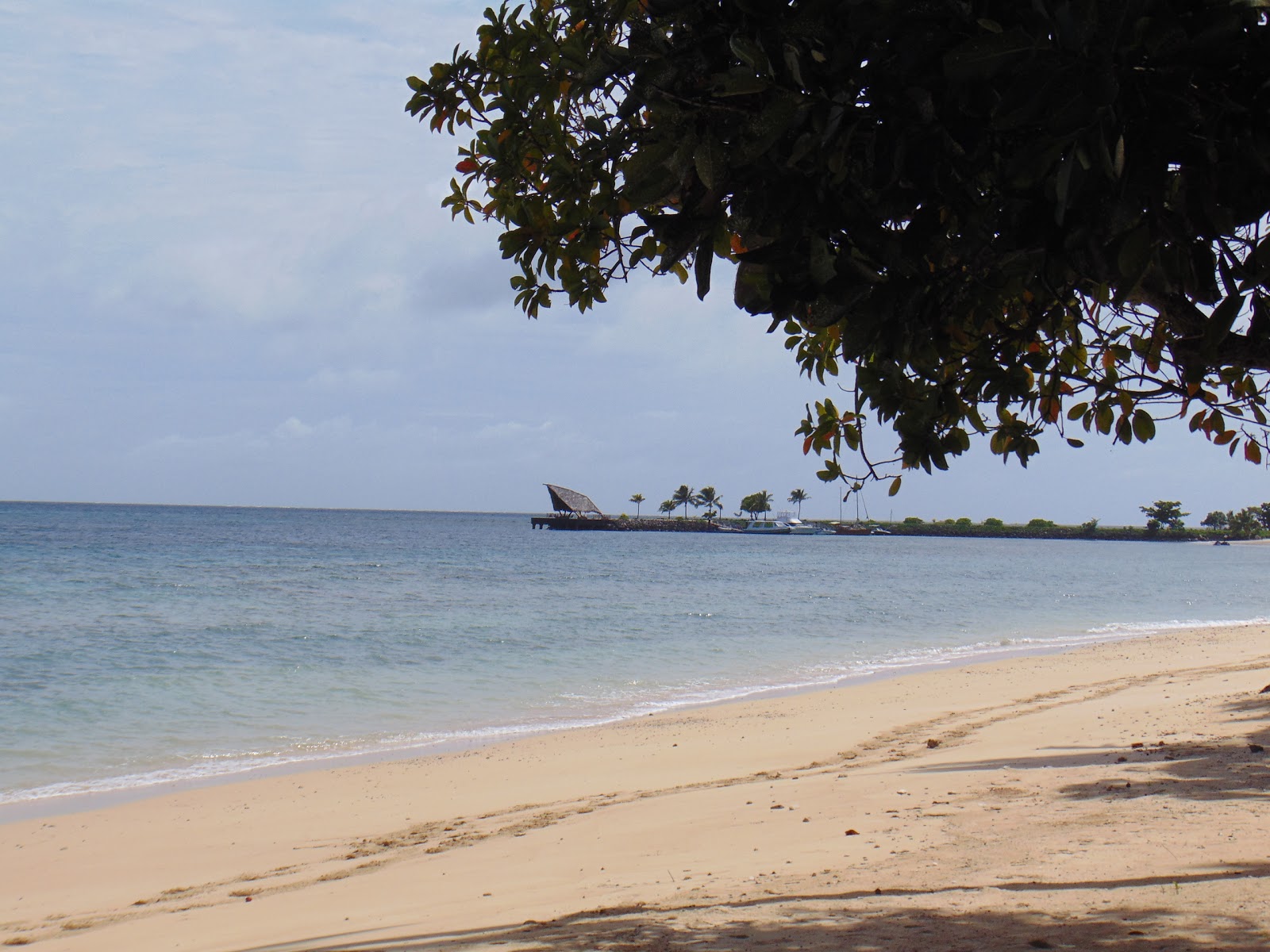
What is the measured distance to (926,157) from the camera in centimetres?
198

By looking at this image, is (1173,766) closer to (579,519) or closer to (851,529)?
(579,519)

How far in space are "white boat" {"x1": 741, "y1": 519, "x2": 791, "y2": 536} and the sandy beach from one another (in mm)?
104021

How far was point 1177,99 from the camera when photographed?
1704mm

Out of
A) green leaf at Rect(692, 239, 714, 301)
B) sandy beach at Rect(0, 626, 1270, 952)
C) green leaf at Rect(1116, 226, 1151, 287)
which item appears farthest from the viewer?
sandy beach at Rect(0, 626, 1270, 952)

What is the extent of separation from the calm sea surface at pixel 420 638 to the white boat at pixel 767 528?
214 ft

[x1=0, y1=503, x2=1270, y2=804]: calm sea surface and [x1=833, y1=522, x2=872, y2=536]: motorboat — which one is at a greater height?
[x1=833, y1=522, x2=872, y2=536]: motorboat

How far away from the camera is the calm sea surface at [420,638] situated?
1098 centimetres

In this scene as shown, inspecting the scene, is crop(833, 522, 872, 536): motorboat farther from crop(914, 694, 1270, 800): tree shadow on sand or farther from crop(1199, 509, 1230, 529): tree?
crop(914, 694, 1270, 800): tree shadow on sand

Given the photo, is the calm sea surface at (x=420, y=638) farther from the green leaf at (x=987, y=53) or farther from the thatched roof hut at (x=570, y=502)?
the thatched roof hut at (x=570, y=502)

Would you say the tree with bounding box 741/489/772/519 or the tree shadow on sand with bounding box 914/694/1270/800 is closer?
the tree shadow on sand with bounding box 914/694/1270/800

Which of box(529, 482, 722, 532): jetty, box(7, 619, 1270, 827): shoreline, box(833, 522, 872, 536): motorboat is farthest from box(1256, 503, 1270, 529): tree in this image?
box(7, 619, 1270, 827): shoreline

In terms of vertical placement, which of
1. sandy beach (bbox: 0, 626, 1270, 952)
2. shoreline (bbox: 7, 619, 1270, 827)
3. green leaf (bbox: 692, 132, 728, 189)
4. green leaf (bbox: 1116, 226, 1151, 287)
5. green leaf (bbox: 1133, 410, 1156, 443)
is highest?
green leaf (bbox: 692, 132, 728, 189)

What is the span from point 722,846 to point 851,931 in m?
Answer: 1.80

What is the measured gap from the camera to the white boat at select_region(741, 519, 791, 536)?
114000mm
